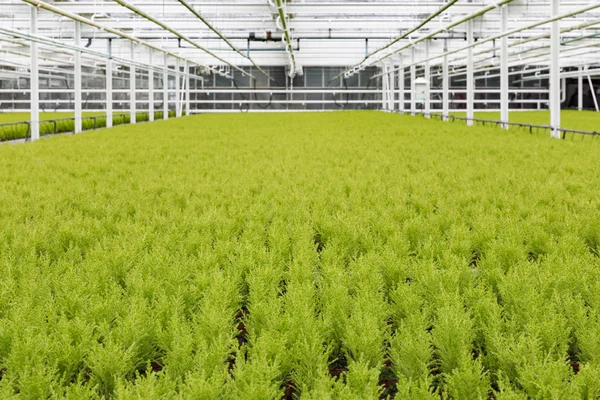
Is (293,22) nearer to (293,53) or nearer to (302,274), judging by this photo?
(293,53)

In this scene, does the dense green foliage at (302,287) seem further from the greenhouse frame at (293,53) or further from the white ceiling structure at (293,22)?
the greenhouse frame at (293,53)

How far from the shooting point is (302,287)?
3.28 meters

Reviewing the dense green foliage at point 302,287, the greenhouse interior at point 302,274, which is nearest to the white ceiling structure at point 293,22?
the greenhouse interior at point 302,274

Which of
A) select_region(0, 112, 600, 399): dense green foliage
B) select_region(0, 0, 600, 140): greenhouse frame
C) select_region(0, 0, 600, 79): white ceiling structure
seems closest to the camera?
select_region(0, 112, 600, 399): dense green foliage

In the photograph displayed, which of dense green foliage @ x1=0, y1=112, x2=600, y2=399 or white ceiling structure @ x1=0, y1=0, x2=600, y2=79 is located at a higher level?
white ceiling structure @ x1=0, y1=0, x2=600, y2=79

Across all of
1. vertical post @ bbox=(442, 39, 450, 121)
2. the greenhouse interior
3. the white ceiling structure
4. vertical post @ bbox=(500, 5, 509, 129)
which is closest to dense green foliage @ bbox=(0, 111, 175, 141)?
the white ceiling structure

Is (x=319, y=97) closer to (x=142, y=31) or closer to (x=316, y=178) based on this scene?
(x=142, y=31)

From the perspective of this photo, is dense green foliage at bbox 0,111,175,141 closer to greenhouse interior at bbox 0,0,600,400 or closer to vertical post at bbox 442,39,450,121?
greenhouse interior at bbox 0,0,600,400

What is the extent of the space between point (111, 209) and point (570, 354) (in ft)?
13.7

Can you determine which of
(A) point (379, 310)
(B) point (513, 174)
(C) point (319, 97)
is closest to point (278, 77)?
(C) point (319, 97)

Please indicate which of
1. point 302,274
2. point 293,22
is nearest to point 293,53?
point 293,22

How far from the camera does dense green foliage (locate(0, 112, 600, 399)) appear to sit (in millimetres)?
2346

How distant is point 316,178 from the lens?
306 inches

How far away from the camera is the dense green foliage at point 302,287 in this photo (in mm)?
2346
